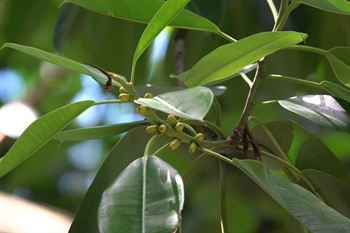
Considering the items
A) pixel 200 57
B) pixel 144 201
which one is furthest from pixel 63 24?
pixel 144 201

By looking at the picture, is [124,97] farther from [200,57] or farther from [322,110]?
[200,57]

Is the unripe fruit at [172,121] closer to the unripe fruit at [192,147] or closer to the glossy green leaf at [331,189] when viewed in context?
the unripe fruit at [192,147]

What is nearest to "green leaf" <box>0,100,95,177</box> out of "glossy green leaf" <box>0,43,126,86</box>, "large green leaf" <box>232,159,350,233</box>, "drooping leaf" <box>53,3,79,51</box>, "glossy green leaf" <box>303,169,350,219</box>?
"glossy green leaf" <box>0,43,126,86</box>

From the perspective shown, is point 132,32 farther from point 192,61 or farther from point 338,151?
point 338,151

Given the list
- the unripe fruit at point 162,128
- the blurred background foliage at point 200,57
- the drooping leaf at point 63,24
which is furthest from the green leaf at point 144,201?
the drooping leaf at point 63,24

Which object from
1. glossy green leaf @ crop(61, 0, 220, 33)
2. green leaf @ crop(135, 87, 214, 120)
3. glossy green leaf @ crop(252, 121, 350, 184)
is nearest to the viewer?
green leaf @ crop(135, 87, 214, 120)

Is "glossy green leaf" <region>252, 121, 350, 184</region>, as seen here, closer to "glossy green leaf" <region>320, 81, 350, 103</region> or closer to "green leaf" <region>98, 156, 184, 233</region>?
"glossy green leaf" <region>320, 81, 350, 103</region>

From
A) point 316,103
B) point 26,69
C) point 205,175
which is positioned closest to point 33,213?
point 205,175
